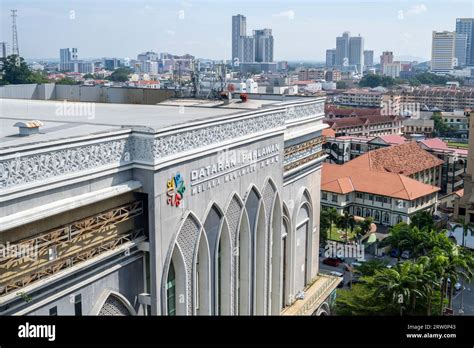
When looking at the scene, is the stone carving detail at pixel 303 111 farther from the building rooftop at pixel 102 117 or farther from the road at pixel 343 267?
the road at pixel 343 267

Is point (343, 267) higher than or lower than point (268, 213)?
lower

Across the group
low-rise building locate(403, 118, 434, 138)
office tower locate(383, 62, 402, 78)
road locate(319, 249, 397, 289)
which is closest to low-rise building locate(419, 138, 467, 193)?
road locate(319, 249, 397, 289)

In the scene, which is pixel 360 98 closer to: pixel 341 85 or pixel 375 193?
pixel 341 85

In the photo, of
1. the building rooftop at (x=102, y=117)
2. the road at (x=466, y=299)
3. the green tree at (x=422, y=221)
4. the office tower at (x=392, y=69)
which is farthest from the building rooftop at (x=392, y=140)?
the office tower at (x=392, y=69)

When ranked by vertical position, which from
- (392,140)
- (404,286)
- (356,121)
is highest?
(356,121)

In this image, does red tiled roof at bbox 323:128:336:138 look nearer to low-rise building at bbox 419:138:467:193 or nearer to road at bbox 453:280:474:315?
low-rise building at bbox 419:138:467:193

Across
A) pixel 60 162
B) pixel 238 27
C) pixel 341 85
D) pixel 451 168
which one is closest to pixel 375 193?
pixel 451 168

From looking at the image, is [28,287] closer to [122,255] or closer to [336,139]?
[122,255]

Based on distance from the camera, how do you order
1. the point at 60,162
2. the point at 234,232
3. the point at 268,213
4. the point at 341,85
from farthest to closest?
the point at 341,85 → the point at 268,213 → the point at 234,232 → the point at 60,162
